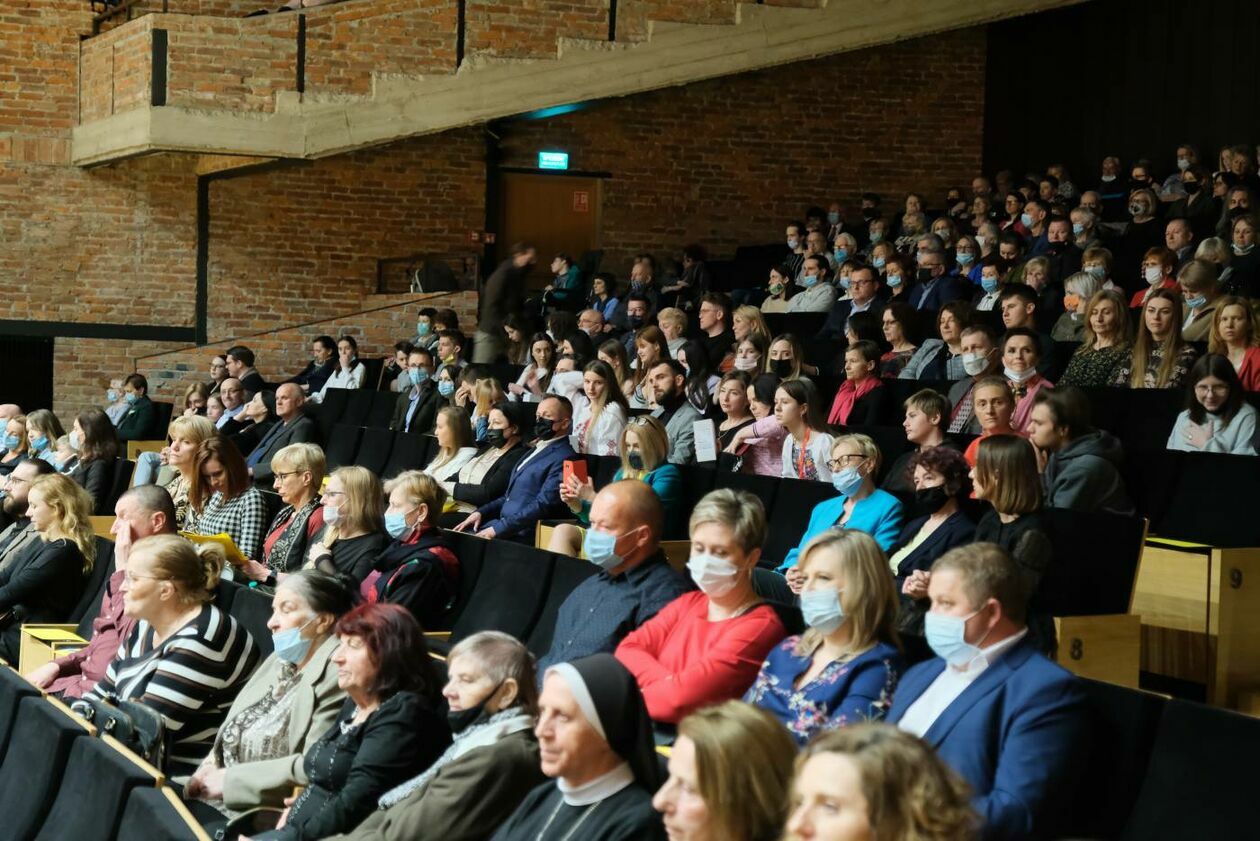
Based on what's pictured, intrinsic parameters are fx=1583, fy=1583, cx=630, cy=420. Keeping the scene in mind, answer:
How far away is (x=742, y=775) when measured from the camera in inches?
89.0

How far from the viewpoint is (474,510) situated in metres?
6.79

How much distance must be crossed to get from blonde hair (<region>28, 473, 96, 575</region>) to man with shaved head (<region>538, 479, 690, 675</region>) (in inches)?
98.8

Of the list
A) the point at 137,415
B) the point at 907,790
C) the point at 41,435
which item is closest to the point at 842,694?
the point at 907,790

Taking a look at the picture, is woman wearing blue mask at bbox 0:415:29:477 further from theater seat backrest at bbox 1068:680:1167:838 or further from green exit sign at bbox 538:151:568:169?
theater seat backrest at bbox 1068:680:1167:838

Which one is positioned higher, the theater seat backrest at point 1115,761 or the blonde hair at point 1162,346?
the blonde hair at point 1162,346

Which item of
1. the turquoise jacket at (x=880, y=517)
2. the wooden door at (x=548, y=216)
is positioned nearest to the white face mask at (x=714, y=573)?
the turquoise jacket at (x=880, y=517)

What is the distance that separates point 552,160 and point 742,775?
11.5 meters

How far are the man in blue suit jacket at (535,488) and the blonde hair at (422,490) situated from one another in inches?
29.6

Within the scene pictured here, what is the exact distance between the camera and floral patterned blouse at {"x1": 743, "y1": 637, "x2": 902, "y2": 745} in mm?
3143

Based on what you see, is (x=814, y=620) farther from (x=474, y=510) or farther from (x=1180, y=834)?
(x=474, y=510)

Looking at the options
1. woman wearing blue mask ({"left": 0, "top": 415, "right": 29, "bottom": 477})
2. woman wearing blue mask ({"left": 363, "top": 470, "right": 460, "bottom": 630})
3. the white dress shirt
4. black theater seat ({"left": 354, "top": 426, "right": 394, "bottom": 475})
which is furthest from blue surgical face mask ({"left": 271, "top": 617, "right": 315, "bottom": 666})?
woman wearing blue mask ({"left": 0, "top": 415, "right": 29, "bottom": 477})

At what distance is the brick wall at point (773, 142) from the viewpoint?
44.8 ft

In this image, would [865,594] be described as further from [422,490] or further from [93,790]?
[422,490]

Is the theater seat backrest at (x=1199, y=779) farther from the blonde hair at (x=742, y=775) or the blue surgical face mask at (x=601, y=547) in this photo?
the blue surgical face mask at (x=601, y=547)
